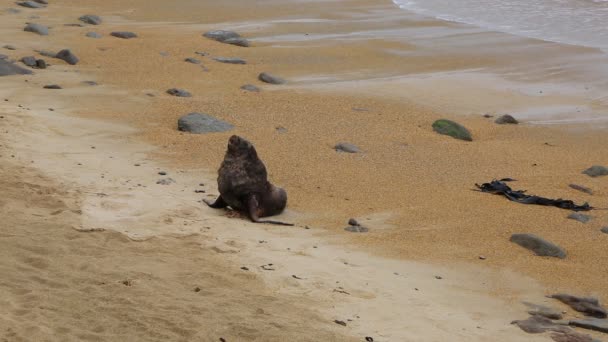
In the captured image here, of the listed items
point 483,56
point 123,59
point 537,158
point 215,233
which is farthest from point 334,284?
point 483,56

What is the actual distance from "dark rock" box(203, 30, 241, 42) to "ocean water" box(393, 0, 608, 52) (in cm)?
521

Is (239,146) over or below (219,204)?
over

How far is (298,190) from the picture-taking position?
855 centimetres

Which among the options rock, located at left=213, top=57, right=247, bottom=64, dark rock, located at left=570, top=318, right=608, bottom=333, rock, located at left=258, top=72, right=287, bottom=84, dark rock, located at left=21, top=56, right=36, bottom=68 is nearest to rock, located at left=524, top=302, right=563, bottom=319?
dark rock, located at left=570, top=318, right=608, bottom=333

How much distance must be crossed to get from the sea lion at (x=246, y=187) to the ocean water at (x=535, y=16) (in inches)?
396

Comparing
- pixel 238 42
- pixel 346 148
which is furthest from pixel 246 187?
pixel 238 42

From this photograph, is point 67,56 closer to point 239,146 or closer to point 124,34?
point 124,34

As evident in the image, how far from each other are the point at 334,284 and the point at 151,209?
1.94m

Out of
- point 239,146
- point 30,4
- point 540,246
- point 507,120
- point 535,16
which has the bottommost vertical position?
point 30,4

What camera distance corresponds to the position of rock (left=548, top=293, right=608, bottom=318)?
6.20 metres

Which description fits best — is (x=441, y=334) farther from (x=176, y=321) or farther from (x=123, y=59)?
(x=123, y=59)

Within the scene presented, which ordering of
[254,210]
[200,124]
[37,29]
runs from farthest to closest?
[37,29], [200,124], [254,210]

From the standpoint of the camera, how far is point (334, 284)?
615cm

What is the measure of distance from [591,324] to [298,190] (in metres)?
3.32
